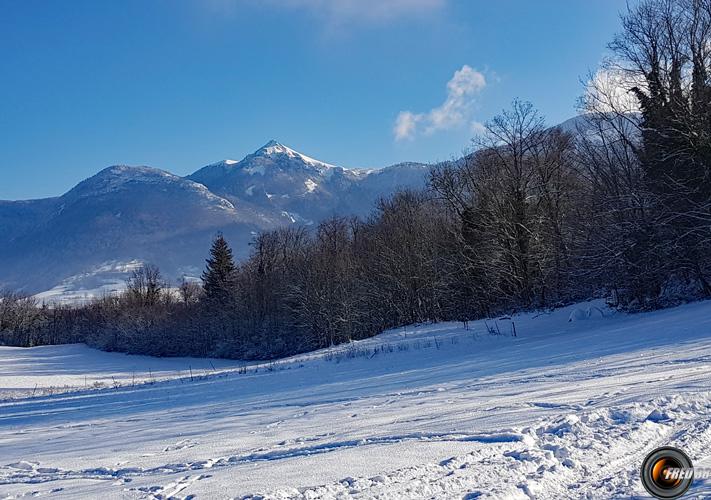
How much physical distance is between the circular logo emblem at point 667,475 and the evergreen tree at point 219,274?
54.4 meters

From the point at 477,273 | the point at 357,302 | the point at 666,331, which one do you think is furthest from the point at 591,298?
the point at 357,302

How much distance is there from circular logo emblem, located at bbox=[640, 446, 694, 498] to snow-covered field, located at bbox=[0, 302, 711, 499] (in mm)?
120

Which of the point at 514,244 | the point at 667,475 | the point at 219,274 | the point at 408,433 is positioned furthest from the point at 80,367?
the point at 667,475

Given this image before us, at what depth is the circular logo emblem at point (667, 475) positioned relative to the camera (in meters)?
3.94

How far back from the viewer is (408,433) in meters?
5.95

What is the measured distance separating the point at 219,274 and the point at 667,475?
57.5 meters

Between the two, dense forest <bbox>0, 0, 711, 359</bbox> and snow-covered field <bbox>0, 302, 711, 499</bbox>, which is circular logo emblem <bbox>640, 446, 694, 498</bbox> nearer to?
snow-covered field <bbox>0, 302, 711, 499</bbox>

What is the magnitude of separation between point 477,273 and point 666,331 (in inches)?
879

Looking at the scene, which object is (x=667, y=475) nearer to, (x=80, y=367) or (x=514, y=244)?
(x=514, y=244)

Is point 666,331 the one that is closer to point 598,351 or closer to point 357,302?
point 598,351

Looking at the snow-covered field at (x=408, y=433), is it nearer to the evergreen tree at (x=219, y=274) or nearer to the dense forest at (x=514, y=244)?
the dense forest at (x=514, y=244)

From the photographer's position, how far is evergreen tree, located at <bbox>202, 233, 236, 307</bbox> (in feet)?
186

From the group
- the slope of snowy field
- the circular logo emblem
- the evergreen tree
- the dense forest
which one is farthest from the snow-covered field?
the evergreen tree

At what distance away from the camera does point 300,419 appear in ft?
26.2
